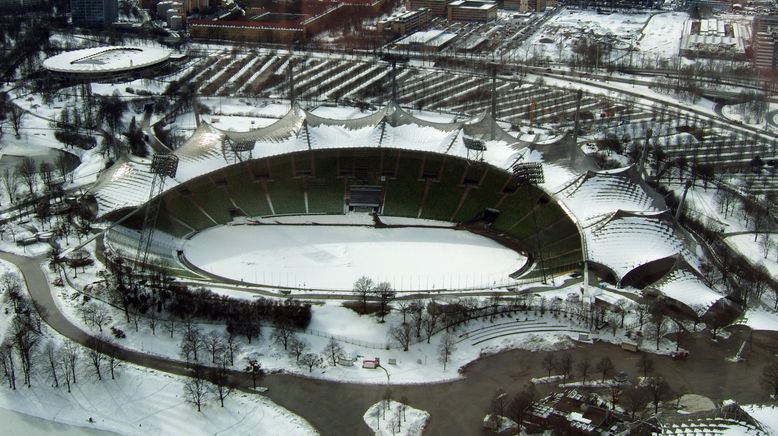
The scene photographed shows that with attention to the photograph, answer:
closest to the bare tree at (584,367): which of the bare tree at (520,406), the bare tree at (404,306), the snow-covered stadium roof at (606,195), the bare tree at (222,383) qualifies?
the bare tree at (520,406)

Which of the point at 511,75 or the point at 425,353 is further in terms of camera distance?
the point at 511,75

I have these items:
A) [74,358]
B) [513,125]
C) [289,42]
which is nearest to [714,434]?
[74,358]

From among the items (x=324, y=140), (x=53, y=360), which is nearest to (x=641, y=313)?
(x=53, y=360)

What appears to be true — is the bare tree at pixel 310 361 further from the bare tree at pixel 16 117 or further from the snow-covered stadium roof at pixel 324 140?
the bare tree at pixel 16 117

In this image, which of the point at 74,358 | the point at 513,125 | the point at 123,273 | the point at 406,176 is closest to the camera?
the point at 74,358

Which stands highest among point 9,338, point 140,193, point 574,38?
point 574,38

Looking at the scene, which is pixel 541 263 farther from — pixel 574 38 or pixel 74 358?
pixel 574 38

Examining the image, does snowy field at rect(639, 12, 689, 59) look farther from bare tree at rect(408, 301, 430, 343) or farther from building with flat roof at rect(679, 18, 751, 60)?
bare tree at rect(408, 301, 430, 343)

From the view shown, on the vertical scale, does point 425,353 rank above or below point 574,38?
below

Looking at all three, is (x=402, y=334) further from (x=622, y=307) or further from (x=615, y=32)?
(x=615, y=32)
